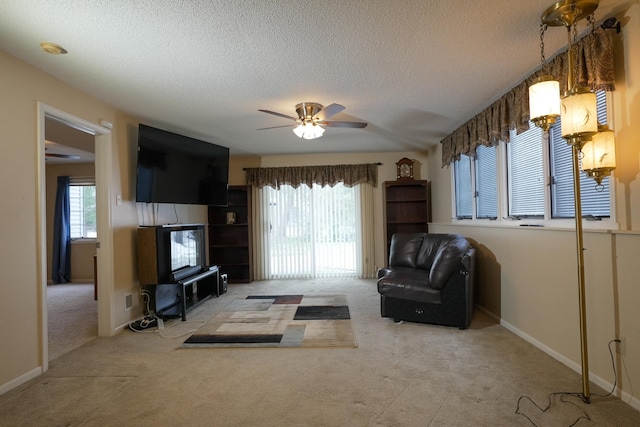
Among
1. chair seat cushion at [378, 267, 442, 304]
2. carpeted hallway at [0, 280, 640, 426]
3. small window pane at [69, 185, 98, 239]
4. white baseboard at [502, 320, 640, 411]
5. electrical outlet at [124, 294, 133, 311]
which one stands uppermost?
small window pane at [69, 185, 98, 239]

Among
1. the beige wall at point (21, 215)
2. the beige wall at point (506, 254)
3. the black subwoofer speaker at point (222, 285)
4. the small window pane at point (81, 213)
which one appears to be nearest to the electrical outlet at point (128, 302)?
the beige wall at point (506, 254)

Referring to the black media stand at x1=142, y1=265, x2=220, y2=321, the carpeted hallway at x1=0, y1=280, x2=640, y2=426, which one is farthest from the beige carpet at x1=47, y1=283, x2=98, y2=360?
the black media stand at x1=142, y1=265, x2=220, y2=321

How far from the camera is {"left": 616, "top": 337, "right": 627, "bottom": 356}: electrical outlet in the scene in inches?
76.6

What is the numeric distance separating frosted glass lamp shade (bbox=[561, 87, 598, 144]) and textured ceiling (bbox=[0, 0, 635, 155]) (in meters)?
0.51

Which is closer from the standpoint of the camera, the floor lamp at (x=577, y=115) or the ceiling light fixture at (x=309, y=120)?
the floor lamp at (x=577, y=115)

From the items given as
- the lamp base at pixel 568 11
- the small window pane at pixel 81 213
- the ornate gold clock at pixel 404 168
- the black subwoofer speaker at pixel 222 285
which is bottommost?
the black subwoofer speaker at pixel 222 285

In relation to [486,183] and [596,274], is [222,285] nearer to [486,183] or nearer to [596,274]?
[486,183]

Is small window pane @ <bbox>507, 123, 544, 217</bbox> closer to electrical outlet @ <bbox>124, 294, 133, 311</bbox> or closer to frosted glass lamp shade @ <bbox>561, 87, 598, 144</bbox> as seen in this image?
frosted glass lamp shade @ <bbox>561, 87, 598, 144</bbox>

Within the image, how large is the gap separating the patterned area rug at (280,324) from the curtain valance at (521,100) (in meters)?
2.35

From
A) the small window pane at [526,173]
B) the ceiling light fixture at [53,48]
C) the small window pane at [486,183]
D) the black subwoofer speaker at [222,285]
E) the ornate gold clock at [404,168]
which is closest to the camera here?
the ceiling light fixture at [53,48]

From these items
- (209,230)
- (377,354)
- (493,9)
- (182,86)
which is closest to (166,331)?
(377,354)

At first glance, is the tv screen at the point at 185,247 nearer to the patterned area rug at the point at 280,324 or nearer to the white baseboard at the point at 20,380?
the patterned area rug at the point at 280,324

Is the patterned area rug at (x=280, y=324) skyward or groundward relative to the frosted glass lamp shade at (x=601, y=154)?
groundward

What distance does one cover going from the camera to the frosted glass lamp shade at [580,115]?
1809mm
